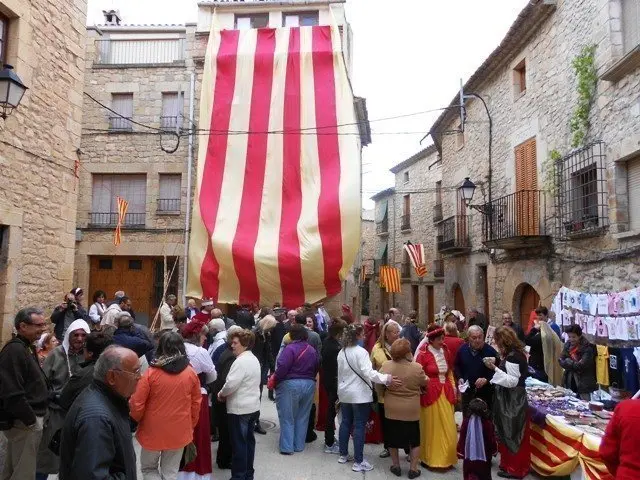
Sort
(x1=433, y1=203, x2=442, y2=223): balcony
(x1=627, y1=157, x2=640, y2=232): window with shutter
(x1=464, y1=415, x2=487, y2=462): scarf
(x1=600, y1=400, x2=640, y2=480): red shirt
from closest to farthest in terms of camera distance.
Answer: (x1=600, y1=400, x2=640, y2=480): red shirt < (x1=464, y1=415, x2=487, y2=462): scarf < (x1=627, y1=157, x2=640, y2=232): window with shutter < (x1=433, y1=203, x2=442, y2=223): balcony

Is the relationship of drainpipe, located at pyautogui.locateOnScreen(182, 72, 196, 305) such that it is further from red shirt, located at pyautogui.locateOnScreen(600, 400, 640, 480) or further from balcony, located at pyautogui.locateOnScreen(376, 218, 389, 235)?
balcony, located at pyautogui.locateOnScreen(376, 218, 389, 235)

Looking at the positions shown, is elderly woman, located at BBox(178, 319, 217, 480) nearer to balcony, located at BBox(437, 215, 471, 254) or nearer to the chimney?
balcony, located at BBox(437, 215, 471, 254)

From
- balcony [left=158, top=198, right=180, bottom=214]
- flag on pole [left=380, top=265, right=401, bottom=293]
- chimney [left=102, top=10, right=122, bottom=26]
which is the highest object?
chimney [left=102, top=10, right=122, bottom=26]

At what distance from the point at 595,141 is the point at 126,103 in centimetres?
1229

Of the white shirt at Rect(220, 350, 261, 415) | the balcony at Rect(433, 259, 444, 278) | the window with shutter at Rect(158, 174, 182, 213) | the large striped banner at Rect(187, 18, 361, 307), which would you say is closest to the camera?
the white shirt at Rect(220, 350, 261, 415)

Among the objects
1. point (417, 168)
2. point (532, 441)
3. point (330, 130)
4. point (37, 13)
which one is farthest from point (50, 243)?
point (417, 168)

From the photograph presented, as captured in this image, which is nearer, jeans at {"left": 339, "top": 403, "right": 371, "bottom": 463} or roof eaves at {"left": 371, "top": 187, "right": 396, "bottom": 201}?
jeans at {"left": 339, "top": 403, "right": 371, "bottom": 463}

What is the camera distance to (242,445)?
4.74 metres

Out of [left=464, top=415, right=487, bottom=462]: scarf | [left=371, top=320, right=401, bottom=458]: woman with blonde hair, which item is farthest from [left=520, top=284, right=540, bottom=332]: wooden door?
[left=464, top=415, right=487, bottom=462]: scarf

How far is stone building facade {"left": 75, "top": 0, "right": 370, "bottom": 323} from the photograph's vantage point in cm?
1437

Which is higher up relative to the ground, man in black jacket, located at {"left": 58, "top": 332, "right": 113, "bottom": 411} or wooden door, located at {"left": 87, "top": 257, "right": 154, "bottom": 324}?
wooden door, located at {"left": 87, "top": 257, "right": 154, "bottom": 324}

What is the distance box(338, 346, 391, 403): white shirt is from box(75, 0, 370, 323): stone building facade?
362 inches

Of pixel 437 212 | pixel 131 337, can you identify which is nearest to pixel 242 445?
pixel 131 337

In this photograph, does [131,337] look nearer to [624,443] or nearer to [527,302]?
[624,443]
